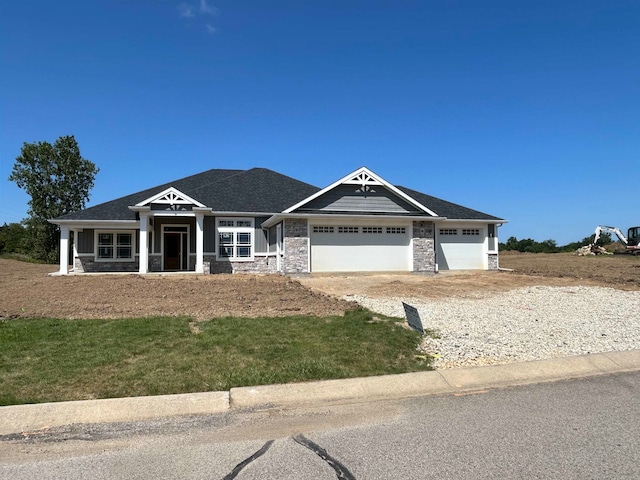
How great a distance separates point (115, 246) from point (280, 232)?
10039 mm

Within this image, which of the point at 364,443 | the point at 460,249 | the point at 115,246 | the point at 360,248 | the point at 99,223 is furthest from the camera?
the point at 460,249

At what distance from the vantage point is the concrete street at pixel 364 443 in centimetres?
327

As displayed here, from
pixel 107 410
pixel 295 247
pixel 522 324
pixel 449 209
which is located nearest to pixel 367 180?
pixel 295 247

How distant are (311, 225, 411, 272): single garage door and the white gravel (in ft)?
26.4

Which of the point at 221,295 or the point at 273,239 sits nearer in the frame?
the point at 221,295

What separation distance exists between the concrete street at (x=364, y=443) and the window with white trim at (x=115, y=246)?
21.9m

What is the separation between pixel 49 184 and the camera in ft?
143

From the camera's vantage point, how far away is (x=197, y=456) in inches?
138

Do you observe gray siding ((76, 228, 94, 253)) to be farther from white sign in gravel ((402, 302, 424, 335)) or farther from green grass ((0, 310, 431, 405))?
white sign in gravel ((402, 302, 424, 335))

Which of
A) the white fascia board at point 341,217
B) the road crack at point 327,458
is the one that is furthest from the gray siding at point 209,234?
the road crack at point 327,458

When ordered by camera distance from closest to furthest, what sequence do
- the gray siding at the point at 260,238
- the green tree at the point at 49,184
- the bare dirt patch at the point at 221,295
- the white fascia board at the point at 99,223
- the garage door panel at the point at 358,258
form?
the bare dirt patch at the point at 221,295 < the garage door panel at the point at 358,258 < the white fascia board at the point at 99,223 < the gray siding at the point at 260,238 < the green tree at the point at 49,184

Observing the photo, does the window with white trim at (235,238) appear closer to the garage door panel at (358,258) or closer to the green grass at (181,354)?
the garage door panel at (358,258)

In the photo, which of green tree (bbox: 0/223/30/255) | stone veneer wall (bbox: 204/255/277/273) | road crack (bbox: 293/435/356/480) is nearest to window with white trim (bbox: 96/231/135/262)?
stone veneer wall (bbox: 204/255/277/273)

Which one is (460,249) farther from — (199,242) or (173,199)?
(173,199)
